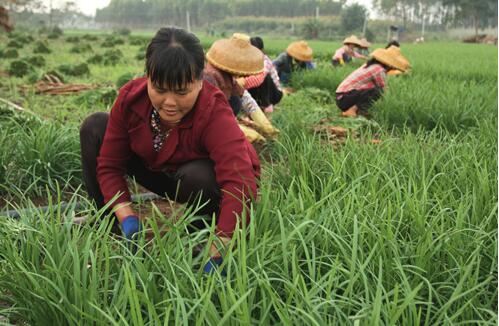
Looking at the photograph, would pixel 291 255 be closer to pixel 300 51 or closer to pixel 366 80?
pixel 366 80

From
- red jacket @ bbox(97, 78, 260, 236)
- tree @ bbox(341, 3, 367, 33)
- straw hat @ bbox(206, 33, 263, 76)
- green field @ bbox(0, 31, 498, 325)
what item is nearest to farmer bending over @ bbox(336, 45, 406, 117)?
green field @ bbox(0, 31, 498, 325)

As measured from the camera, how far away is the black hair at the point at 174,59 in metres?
1.46

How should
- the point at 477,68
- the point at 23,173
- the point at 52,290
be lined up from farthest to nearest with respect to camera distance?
the point at 477,68, the point at 23,173, the point at 52,290

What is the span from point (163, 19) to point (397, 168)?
73.2 m

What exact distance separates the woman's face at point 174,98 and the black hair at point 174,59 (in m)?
0.02

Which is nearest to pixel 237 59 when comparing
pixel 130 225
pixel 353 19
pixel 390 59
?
pixel 130 225

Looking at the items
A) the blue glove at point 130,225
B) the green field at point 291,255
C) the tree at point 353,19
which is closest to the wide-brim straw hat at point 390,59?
the green field at point 291,255

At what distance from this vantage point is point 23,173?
2.37m

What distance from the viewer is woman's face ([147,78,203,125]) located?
60.2 inches

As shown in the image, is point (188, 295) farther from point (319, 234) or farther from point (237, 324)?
point (319, 234)

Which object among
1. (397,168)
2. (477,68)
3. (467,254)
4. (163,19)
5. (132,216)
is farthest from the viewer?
(163,19)

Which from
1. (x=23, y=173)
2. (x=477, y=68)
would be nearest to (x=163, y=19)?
(x=477, y=68)

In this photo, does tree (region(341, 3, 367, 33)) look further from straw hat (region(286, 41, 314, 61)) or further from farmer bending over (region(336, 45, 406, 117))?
farmer bending over (region(336, 45, 406, 117))

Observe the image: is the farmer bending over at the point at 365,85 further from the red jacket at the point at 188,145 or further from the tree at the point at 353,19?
the tree at the point at 353,19
